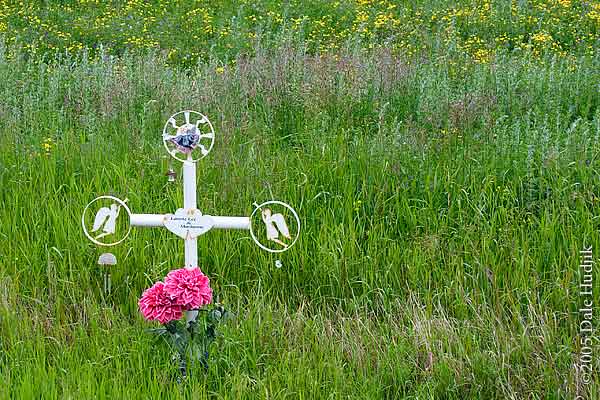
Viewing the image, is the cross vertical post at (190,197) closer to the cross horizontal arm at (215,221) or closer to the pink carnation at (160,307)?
the cross horizontal arm at (215,221)

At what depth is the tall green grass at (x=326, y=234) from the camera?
3980mm

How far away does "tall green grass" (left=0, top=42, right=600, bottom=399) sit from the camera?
13.1ft

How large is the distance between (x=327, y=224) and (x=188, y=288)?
1.25m

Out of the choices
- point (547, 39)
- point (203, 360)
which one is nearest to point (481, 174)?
point (203, 360)

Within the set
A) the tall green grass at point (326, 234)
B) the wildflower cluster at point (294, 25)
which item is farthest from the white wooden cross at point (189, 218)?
the wildflower cluster at point (294, 25)

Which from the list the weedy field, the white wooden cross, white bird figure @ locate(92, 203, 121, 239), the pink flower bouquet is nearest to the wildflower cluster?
the weedy field

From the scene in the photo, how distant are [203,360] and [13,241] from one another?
1.51 m

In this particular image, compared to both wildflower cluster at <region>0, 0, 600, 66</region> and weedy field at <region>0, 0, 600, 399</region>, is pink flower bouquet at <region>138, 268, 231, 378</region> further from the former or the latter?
wildflower cluster at <region>0, 0, 600, 66</region>

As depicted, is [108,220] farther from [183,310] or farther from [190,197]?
[183,310]

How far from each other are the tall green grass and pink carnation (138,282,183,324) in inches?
9.5

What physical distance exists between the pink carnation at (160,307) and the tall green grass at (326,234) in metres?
0.24

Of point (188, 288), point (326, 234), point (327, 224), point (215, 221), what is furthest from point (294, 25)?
point (188, 288)

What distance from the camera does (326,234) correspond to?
15.8 ft

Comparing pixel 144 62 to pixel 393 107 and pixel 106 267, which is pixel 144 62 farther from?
pixel 106 267
